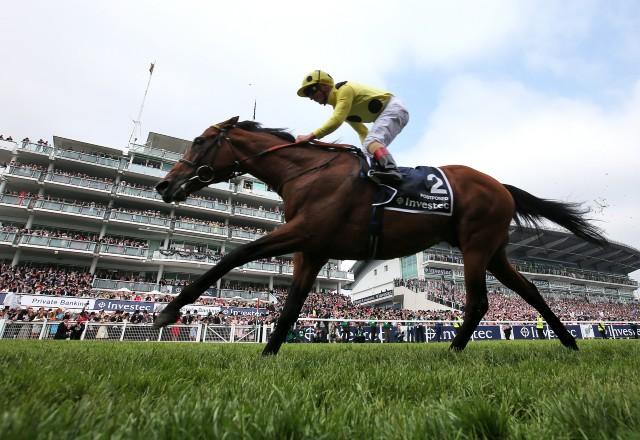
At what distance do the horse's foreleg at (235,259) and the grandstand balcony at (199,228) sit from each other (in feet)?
134

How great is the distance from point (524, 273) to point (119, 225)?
6390 cm

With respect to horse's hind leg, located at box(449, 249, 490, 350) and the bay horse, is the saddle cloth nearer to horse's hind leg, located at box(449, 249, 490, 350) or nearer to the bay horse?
the bay horse

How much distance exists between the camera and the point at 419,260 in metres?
59.3

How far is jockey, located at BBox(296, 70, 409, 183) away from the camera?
16.0 ft

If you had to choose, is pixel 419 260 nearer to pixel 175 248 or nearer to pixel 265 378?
pixel 175 248

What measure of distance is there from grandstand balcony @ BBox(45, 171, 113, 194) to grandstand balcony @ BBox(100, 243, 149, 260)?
21.4 ft

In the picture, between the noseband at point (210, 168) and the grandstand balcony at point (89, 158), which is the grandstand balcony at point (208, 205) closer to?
the grandstand balcony at point (89, 158)

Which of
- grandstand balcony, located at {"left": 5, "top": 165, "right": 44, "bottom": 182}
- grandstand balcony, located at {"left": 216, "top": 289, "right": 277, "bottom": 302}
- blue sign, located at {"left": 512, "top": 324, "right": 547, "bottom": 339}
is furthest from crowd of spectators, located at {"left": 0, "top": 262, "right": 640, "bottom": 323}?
grandstand balcony, located at {"left": 5, "top": 165, "right": 44, "bottom": 182}

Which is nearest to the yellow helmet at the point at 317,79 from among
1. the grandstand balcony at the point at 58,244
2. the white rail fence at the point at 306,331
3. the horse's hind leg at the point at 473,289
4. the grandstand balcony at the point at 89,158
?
the horse's hind leg at the point at 473,289

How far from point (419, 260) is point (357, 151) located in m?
57.0

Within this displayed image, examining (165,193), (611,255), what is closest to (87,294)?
(165,193)

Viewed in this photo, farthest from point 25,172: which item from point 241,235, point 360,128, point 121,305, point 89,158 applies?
point 360,128

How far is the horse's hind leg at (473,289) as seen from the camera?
16.1 ft

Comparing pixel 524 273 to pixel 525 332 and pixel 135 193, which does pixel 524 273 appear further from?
pixel 135 193
